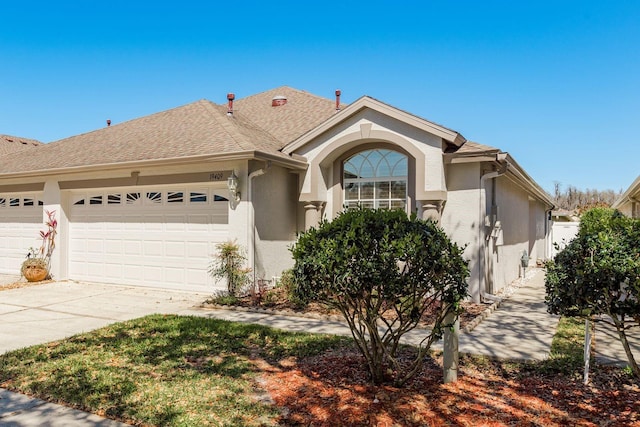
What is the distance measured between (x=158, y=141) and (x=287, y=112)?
4431mm

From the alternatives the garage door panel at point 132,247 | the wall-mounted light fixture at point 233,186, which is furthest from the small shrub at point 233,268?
the garage door panel at point 132,247

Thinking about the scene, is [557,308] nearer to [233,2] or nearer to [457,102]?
[233,2]

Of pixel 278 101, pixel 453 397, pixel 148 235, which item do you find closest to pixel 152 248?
pixel 148 235

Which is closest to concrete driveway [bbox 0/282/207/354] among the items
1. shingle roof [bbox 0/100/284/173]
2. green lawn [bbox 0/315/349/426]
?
green lawn [bbox 0/315/349/426]

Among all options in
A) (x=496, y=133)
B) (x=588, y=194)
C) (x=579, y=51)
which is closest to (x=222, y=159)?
(x=579, y=51)

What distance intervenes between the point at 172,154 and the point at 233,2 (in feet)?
19.8

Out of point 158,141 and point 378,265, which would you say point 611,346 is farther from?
point 158,141

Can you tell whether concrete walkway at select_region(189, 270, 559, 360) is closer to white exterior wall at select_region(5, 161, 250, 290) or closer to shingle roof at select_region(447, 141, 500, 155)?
white exterior wall at select_region(5, 161, 250, 290)

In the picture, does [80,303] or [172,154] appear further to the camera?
[172,154]

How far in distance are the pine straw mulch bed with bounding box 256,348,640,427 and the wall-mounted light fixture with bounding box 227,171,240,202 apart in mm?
5036

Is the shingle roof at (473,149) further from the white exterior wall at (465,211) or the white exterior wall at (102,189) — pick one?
the white exterior wall at (102,189)

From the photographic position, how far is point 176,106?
44.8ft

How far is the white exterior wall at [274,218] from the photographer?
9625 mm

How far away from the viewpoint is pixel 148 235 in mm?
10758
